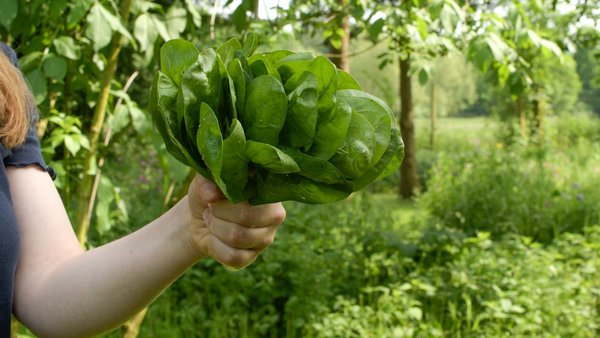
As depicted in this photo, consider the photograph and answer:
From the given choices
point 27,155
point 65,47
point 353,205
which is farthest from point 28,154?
point 353,205

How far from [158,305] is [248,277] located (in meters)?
0.63

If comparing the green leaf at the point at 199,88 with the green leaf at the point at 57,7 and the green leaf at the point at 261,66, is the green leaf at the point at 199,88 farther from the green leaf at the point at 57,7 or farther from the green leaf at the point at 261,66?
the green leaf at the point at 57,7

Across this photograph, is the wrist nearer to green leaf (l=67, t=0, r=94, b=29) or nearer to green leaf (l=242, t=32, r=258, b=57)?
green leaf (l=242, t=32, r=258, b=57)

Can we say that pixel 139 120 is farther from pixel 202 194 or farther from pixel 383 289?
pixel 383 289

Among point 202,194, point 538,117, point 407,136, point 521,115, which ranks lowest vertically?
point 521,115

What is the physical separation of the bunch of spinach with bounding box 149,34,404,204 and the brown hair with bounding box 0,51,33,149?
1.64ft

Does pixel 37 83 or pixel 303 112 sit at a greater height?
pixel 303 112

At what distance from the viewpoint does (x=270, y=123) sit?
2.72 ft

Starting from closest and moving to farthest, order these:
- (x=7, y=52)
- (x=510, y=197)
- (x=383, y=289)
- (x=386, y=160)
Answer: (x=386, y=160), (x=7, y=52), (x=383, y=289), (x=510, y=197)

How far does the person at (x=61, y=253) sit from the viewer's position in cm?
107

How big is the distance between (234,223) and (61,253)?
477 mm

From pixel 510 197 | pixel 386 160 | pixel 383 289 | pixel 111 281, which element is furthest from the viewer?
pixel 510 197

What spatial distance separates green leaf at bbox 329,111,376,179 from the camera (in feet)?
2.77

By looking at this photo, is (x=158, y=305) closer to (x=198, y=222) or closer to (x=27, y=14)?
(x=27, y=14)
